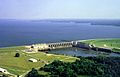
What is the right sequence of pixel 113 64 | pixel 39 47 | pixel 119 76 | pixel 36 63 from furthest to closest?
pixel 39 47 → pixel 36 63 → pixel 113 64 → pixel 119 76

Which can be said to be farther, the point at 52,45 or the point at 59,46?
the point at 59,46

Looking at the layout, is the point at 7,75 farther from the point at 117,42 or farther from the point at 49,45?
the point at 117,42

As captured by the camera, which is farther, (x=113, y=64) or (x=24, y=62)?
(x=24, y=62)

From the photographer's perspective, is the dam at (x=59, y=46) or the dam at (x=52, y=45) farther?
the dam at (x=52, y=45)

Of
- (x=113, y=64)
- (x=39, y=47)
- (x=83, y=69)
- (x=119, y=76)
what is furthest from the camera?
(x=39, y=47)

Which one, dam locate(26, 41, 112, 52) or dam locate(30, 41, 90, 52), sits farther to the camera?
dam locate(30, 41, 90, 52)

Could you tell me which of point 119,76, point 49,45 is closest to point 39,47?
point 49,45

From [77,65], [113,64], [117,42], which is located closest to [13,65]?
[77,65]

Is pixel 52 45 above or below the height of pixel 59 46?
above

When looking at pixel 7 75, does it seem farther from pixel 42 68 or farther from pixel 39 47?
pixel 39 47
